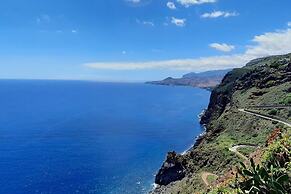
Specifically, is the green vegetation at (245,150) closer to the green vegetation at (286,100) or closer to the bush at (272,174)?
the green vegetation at (286,100)

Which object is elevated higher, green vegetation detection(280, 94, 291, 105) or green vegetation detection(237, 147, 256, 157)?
green vegetation detection(280, 94, 291, 105)

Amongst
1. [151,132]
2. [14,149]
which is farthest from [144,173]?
[151,132]

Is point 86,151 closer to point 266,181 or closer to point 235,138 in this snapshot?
point 235,138

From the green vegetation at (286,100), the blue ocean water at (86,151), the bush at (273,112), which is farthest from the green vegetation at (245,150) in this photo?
the green vegetation at (286,100)

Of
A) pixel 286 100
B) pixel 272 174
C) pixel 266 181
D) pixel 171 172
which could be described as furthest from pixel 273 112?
pixel 266 181

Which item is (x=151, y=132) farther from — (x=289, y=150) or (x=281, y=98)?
(x=289, y=150)

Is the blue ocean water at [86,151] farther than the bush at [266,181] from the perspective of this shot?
Yes

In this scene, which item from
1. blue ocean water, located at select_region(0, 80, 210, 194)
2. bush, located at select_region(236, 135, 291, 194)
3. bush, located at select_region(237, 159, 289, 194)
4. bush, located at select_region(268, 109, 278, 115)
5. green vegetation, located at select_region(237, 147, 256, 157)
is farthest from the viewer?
bush, located at select_region(268, 109, 278, 115)

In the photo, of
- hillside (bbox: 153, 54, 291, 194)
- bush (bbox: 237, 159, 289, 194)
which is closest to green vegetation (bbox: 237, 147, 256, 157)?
hillside (bbox: 153, 54, 291, 194)

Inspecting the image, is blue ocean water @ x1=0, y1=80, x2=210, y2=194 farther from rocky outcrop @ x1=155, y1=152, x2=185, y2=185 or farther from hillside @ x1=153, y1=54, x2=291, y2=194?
hillside @ x1=153, y1=54, x2=291, y2=194

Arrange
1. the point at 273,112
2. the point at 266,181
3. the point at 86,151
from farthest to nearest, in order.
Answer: the point at 86,151 → the point at 273,112 → the point at 266,181

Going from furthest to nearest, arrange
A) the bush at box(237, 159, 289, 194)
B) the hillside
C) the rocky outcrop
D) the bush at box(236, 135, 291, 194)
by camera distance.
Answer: the rocky outcrop
the hillside
the bush at box(236, 135, 291, 194)
the bush at box(237, 159, 289, 194)
